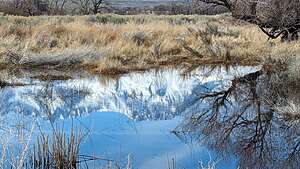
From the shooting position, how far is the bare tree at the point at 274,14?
48.9ft

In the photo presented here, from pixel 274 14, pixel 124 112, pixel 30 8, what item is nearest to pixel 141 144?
pixel 124 112

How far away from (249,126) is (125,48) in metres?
7.94

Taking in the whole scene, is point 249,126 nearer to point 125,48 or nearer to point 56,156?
point 56,156

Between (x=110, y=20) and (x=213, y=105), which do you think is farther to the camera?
(x=110, y=20)

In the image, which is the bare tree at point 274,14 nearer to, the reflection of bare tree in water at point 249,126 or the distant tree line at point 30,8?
the reflection of bare tree in water at point 249,126

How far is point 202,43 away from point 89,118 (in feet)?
28.8

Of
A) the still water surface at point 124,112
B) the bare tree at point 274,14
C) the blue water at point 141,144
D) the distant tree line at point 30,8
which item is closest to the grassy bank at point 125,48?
the bare tree at point 274,14

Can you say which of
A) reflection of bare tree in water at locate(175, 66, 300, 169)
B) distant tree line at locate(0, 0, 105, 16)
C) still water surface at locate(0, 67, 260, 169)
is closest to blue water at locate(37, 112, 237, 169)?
still water surface at locate(0, 67, 260, 169)

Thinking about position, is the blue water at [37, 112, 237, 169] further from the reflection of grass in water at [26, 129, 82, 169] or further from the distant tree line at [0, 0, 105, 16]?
the distant tree line at [0, 0, 105, 16]

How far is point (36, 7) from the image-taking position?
40.3 metres

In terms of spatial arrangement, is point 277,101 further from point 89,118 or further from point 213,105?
point 89,118

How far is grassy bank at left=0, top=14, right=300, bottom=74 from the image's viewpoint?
1363cm

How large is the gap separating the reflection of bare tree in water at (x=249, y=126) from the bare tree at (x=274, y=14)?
4.99 metres

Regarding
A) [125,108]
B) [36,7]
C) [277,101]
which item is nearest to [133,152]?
[125,108]
